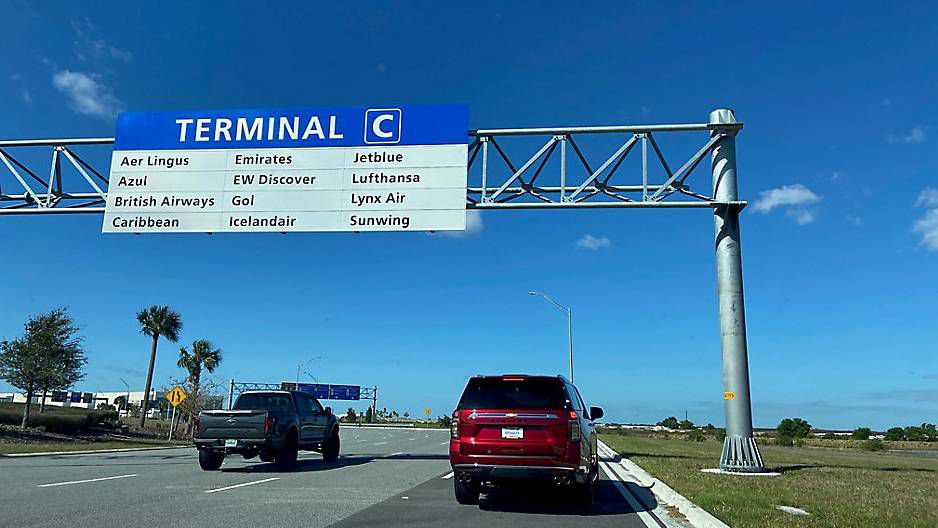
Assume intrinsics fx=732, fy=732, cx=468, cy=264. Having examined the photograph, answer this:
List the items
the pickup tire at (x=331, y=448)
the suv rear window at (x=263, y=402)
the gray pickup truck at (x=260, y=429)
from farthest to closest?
1. the pickup tire at (x=331, y=448)
2. the suv rear window at (x=263, y=402)
3. the gray pickup truck at (x=260, y=429)

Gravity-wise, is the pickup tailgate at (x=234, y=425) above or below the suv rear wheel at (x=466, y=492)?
above

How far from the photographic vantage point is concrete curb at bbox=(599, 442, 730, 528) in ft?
28.3

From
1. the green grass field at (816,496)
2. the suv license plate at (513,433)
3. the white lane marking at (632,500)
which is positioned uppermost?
the suv license plate at (513,433)

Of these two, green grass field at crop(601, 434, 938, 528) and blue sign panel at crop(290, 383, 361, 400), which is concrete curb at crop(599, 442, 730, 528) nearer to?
green grass field at crop(601, 434, 938, 528)

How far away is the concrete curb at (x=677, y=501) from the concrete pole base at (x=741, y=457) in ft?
6.29

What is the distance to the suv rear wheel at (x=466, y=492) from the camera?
10.8m

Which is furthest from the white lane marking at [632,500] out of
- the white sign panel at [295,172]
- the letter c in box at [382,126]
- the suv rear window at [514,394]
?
the letter c in box at [382,126]

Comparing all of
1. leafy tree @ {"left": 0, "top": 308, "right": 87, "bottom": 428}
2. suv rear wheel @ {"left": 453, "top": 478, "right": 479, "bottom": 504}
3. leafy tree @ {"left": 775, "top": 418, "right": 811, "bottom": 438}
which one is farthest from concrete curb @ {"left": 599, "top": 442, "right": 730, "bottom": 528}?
leafy tree @ {"left": 775, "top": 418, "right": 811, "bottom": 438}

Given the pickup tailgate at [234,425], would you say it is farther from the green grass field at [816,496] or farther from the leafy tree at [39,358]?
the leafy tree at [39,358]

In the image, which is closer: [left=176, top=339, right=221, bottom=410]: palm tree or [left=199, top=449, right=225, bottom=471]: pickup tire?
[left=199, top=449, right=225, bottom=471]: pickup tire

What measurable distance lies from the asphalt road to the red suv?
52cm

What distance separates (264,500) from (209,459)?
21.4ft

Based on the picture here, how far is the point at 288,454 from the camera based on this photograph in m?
17.3

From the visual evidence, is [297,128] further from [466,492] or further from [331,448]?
[466,492]
